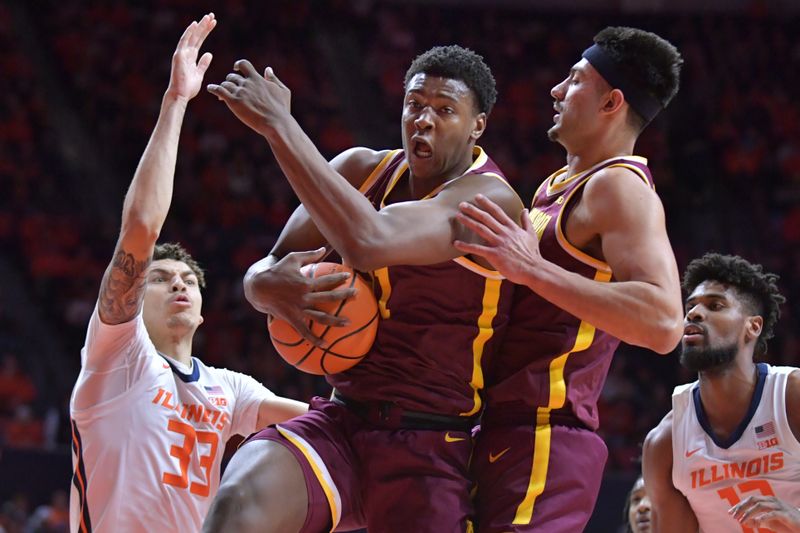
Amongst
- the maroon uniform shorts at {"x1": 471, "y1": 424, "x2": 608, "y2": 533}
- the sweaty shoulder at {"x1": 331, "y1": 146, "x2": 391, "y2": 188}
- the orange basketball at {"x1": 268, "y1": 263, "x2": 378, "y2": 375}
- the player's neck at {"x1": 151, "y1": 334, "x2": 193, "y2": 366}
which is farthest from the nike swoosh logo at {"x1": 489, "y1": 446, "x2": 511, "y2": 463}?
the player's neck at {"x1": 151, "y1": 334, "x2": 193, "y2": 366}

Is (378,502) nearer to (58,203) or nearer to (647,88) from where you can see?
(647,88)

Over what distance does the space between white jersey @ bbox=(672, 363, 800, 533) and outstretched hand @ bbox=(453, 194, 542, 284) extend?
193cm

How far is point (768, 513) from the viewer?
4270 mm

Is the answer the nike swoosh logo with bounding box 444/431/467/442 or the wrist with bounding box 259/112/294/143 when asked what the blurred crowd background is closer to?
the nike swoosh logo with bounding box 444/431/467/442

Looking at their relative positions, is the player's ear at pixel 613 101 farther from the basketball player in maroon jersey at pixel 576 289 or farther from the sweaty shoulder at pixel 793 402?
the sweaty shoulder at pixel 793 402

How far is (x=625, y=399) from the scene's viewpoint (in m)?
10.8

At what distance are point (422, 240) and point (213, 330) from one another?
7901 mm

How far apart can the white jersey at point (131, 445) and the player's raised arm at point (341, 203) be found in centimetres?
138

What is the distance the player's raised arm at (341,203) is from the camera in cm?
340

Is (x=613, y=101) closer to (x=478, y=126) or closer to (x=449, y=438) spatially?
(x=478, y=126)

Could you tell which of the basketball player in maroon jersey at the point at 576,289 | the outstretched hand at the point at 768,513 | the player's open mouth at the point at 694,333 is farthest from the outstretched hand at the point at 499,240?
the player's open mouth at the point at 694,333

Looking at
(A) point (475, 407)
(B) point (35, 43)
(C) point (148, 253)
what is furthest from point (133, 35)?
(A) point (475, 407)

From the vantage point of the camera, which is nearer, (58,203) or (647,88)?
(647,88)

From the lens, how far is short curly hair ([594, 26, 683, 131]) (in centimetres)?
401
